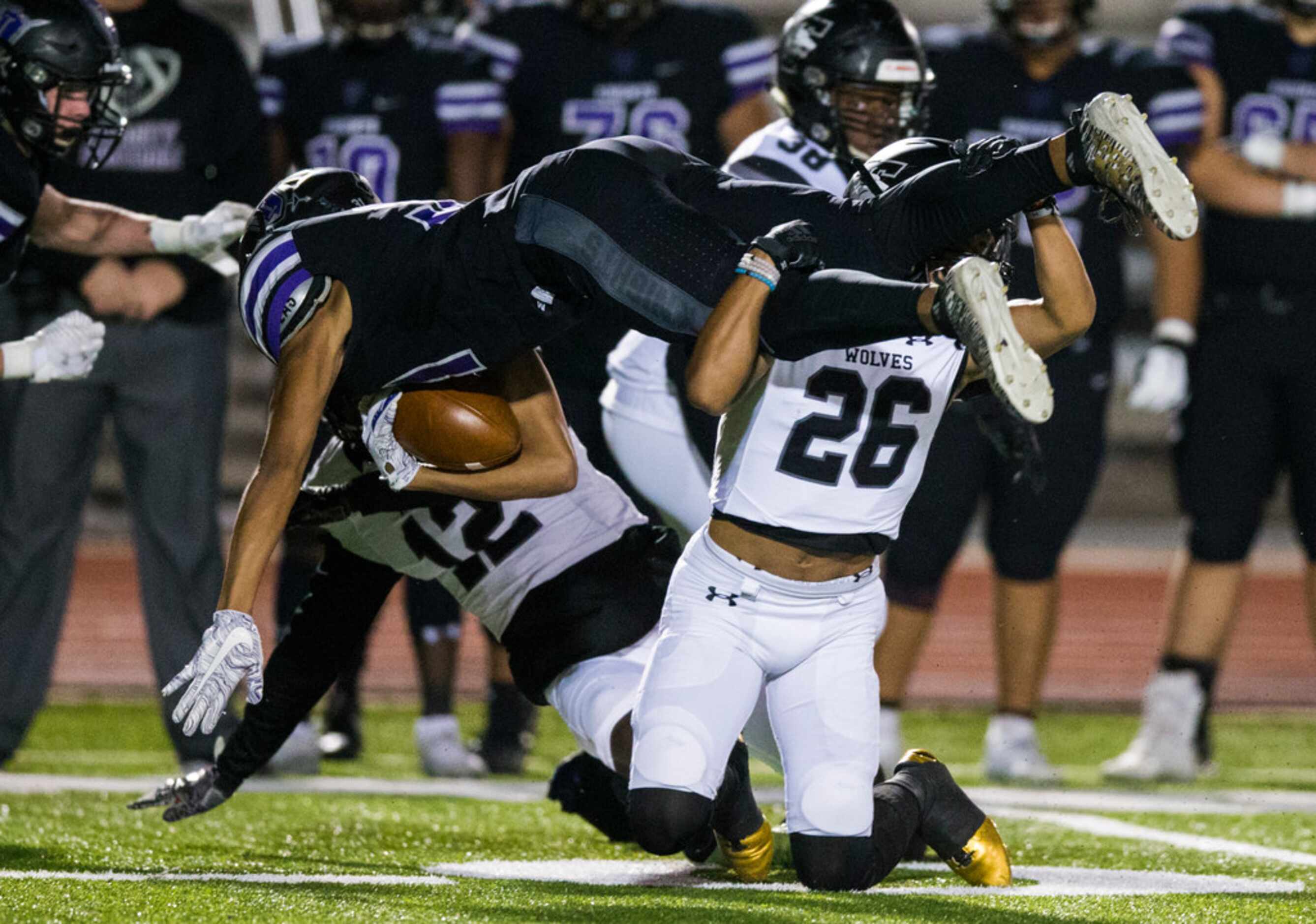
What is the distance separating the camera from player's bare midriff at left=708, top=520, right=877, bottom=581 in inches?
126

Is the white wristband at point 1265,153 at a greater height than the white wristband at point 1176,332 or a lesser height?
greater

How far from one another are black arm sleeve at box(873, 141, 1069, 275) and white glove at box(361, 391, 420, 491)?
0.85m

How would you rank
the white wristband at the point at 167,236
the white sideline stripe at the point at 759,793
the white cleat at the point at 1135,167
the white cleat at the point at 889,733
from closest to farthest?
the white cleat at the point at 1135,167
the white wristband at the point at 167,236
the white sideline stripe at the point at 759,793
the white cleat at the point at 889,733

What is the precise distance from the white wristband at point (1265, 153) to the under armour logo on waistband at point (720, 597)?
247cm

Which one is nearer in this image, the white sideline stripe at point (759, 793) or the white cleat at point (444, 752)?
the white sideline stripe at point (759, 793)

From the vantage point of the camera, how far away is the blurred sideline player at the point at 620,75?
4.99m

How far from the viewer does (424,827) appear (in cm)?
392

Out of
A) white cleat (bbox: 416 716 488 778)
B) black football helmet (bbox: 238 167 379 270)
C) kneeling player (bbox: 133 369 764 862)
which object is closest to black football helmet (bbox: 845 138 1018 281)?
kneeling player (bbox: 133 369 764 862)

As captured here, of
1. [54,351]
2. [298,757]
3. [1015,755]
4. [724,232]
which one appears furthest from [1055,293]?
[298,757]

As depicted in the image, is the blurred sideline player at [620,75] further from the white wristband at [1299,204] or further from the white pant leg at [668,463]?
the white wristband at [1299,204]

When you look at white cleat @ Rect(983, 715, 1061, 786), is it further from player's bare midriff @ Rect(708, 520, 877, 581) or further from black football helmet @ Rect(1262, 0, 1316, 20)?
black football helmet @ Rect(1262, 0, 1316, 20)

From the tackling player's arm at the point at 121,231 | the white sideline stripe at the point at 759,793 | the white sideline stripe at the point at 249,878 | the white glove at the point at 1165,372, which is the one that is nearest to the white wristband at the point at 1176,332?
the white glove at the point at 1165,372

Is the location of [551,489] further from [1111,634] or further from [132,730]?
[1111,634]

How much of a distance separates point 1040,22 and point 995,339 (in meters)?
2.38
